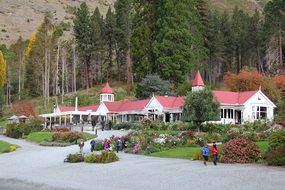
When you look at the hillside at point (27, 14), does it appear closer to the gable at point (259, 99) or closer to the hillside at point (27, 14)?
the hillside at point (27, 14)

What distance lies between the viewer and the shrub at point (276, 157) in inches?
1012

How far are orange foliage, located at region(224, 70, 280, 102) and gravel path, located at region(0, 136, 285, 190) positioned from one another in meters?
34.8

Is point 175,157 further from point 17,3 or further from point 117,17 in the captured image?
point 17,3

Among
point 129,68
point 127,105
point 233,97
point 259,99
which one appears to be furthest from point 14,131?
point 129,68

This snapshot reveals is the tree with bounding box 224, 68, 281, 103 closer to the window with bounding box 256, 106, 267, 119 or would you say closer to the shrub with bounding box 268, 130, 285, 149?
the window with bounding box 256, 106, 267, 119

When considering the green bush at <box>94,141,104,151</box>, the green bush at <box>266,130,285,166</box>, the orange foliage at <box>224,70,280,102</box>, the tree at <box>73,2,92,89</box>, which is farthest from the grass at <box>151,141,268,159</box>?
the tree at <box>73,2,92,89</box>

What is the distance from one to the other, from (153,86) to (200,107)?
63.9 feet

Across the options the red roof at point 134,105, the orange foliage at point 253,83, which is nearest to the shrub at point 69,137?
the red roof at point 134,105

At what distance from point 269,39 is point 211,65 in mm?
14876

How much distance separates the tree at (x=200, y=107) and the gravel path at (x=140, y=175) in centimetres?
1348

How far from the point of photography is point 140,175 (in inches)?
948

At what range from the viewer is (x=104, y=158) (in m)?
31.5

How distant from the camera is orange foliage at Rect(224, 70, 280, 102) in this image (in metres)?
64.2

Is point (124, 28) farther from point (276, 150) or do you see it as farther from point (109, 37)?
point (276, 150)
